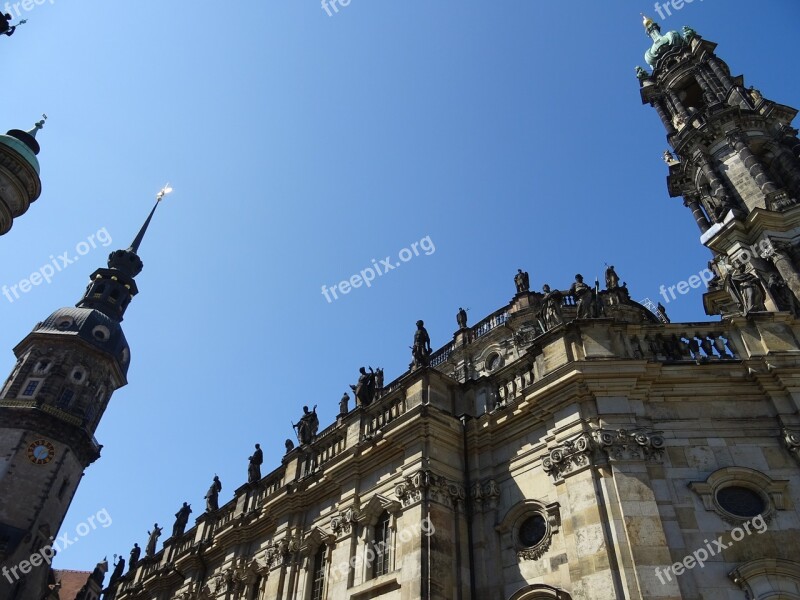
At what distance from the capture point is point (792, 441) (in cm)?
1353

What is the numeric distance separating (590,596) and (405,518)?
16.6 feet

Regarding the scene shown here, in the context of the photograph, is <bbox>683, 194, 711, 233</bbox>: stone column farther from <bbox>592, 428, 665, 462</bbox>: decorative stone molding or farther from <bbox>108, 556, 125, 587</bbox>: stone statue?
<bbox>108, 556, 125, 587</bbox>: stone statue

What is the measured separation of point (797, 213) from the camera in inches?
1013

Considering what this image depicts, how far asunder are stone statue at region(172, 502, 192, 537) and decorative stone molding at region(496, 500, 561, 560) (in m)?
20.7

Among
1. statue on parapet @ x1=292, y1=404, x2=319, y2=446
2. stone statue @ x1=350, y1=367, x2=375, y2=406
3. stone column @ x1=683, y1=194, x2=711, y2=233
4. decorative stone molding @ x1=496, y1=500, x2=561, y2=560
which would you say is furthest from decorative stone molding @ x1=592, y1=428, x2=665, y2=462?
stone column @ x1=683, y1=194, x2=711, y2=233

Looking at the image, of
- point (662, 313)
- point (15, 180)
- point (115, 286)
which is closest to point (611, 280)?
point (662, 313)

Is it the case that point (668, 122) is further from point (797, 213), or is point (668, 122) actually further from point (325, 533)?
point (325, 533)

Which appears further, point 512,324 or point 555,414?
point 512,324

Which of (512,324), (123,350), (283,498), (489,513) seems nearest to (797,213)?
(512,324)

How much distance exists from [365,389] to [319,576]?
5.92 meters

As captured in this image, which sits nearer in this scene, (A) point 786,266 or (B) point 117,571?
(A) point 786,266

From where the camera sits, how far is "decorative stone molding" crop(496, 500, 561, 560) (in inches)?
543

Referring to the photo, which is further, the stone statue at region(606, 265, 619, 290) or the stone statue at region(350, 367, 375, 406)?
the stone statue at region(606, 265, 619, 290)

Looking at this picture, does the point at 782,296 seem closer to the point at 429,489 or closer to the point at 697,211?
the point at 429,489
